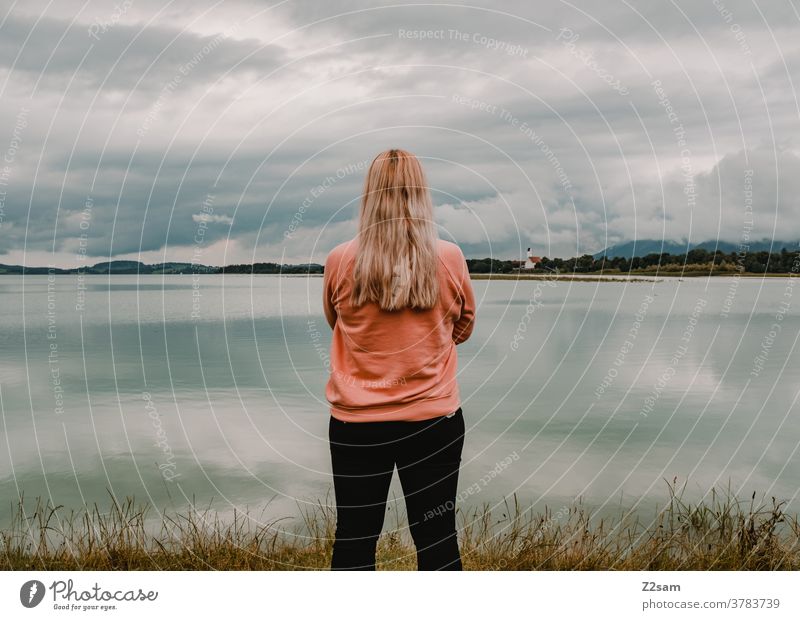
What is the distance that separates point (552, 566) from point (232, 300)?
6226 cm

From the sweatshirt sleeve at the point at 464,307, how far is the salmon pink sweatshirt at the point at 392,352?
16 millimetres

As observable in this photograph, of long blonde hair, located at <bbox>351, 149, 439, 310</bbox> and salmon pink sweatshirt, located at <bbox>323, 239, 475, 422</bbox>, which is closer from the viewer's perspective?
long blonde hair, located at <bbox>351, 149, 439, 310</bbox>

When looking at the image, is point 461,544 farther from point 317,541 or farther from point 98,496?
point 98,496

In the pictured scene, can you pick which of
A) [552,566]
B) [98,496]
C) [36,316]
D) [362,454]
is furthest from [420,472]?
[36,316]

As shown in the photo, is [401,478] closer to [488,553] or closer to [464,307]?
[464,307]

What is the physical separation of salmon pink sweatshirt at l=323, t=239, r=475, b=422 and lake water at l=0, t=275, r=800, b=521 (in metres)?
3.11

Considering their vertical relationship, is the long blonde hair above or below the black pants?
above

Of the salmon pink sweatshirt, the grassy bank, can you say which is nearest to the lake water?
the grassy bank

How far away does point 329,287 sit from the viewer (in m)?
3.90

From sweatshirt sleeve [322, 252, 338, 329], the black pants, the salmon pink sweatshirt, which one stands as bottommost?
the black pants

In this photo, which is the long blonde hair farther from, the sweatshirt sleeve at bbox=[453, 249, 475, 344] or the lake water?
the lake water

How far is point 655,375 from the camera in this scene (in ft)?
77.0

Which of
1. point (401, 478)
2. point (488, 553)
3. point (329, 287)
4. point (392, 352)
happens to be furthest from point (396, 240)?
point (488, 553)

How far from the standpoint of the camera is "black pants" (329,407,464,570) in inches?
151
